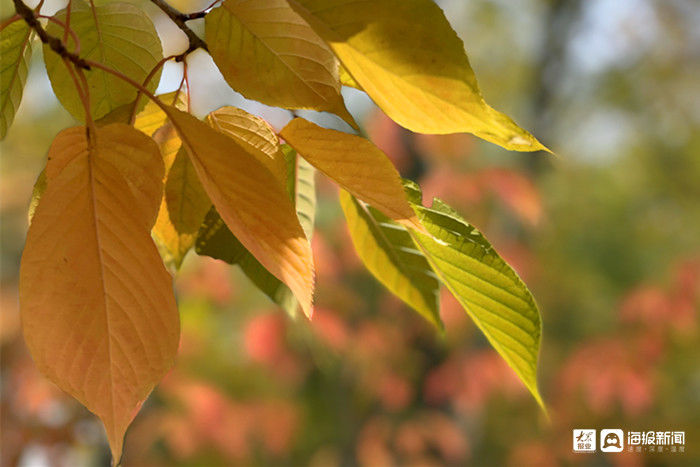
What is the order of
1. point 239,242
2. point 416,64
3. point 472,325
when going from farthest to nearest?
1. point 472,325
2. point 239,242
3. point 416,64

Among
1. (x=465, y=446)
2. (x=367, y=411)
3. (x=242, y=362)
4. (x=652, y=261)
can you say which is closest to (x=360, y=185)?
(x=465, y=446)

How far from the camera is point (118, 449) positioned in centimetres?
21

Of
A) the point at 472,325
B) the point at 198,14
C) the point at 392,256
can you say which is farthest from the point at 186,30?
the point at 472,325

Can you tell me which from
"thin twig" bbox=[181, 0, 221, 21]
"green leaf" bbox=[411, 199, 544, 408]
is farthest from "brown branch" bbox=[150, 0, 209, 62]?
"green leaf" bbox=[411, 199, 544, 408]

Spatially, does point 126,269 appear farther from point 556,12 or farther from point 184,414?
point 556,12

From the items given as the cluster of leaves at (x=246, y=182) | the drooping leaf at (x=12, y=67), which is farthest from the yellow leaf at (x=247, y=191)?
the drooping leaf at (x=12, y=67)

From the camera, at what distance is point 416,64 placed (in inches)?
7.3

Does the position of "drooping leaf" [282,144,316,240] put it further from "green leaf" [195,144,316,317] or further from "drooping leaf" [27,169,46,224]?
"drooping leaf" [27,169,46,224]

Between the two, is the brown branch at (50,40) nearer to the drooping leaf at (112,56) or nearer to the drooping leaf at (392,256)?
the drooping leaf at (112,56)

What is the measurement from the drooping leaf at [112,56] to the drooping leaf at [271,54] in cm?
6

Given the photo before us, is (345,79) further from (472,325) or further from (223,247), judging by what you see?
(472,325)

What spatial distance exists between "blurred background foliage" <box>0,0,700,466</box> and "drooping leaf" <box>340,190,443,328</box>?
35mm

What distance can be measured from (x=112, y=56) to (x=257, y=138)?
0.29ft

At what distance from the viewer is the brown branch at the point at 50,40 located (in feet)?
0.73
